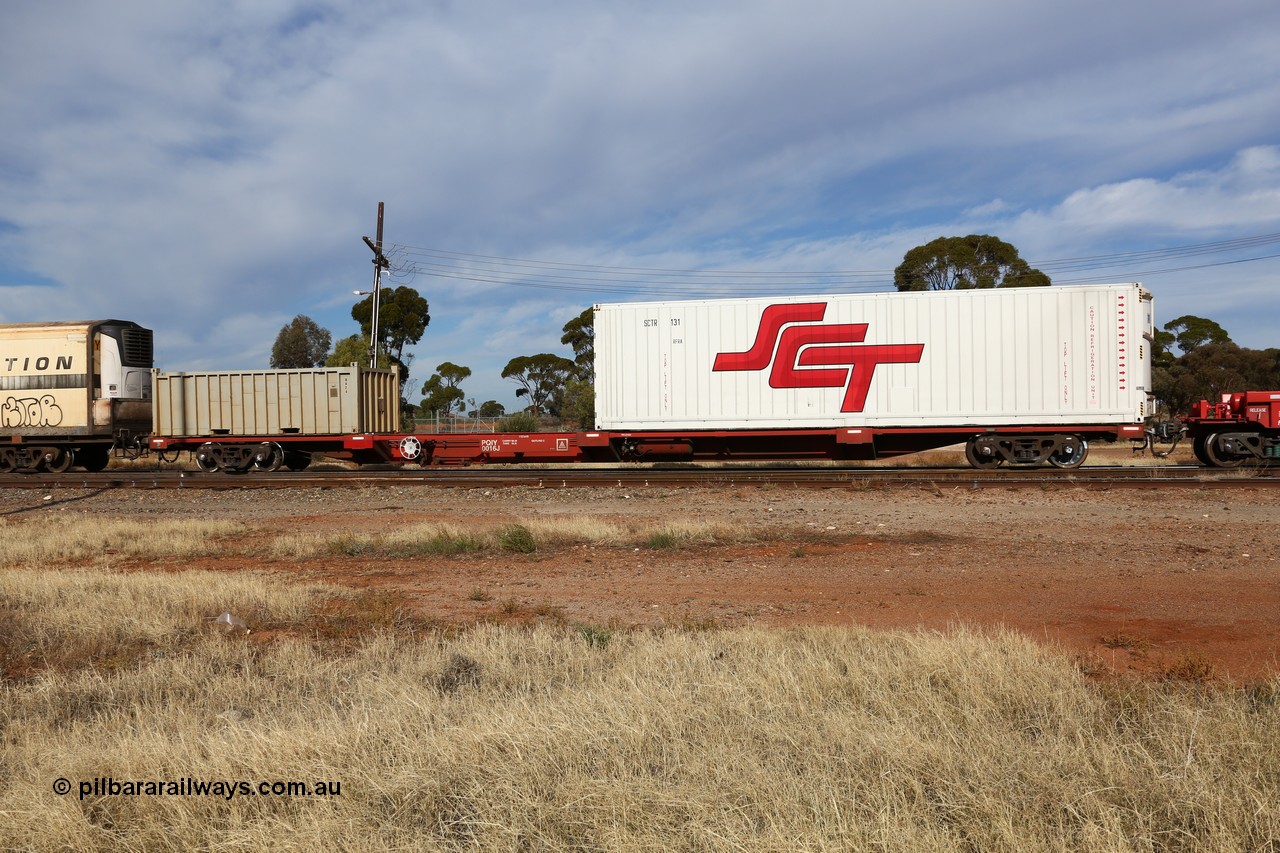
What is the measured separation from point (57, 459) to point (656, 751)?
78.8ft

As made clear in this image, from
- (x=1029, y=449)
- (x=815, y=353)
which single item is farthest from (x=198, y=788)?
(x=1029, y=449)

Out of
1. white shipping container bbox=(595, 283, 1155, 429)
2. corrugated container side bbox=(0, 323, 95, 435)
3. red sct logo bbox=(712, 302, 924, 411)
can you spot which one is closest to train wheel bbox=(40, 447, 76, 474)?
corrugated container side bbox=(0, 323, 95, 435)

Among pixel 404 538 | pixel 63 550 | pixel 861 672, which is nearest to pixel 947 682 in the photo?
pixel 861 672

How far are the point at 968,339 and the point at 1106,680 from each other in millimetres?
13394

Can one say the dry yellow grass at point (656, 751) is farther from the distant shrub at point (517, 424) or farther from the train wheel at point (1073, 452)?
the distant shrub at point (517, 424)

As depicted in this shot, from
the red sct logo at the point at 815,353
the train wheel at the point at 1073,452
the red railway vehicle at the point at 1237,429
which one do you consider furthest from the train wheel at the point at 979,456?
the red railway vehicle at the point at 1237,429

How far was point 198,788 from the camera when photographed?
11.7 ft

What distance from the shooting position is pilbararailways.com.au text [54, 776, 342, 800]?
11.5 ft

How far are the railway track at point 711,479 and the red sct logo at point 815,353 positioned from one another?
6.71ft

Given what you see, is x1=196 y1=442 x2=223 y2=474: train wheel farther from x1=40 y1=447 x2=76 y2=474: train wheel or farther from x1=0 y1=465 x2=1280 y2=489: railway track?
x1=40 y1=447 x2=76 y2=474: train wheel

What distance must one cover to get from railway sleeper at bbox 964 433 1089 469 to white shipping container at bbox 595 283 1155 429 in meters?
0.45

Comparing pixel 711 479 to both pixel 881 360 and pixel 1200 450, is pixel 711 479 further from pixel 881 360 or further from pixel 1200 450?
pixel 1200 450

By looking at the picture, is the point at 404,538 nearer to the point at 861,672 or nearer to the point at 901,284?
the point at 861,672

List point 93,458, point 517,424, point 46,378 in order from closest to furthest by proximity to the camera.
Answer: point 46,378
point 93,458
point 517,424
